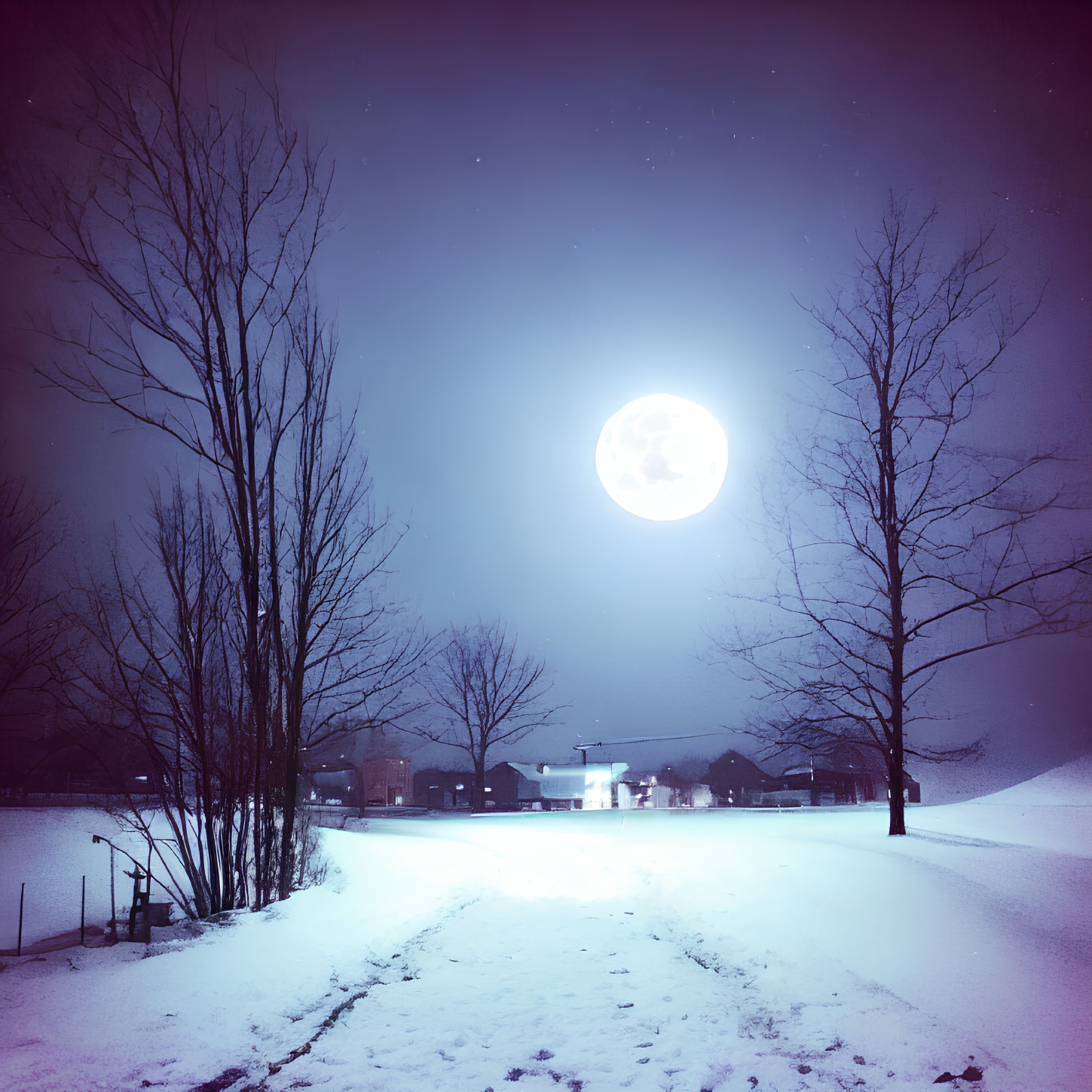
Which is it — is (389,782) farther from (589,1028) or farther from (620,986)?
(589,1028)

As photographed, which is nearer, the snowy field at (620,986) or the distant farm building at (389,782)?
A: the snowy field at (620,986)

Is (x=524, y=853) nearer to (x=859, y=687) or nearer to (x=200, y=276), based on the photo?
(x=859, y=687)

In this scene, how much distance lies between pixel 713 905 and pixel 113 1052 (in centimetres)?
382

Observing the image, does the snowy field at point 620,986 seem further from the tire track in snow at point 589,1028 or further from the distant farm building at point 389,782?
the distant farm building at point 389,782

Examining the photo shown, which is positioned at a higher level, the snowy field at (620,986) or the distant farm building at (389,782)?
the snowy field at (620,986)

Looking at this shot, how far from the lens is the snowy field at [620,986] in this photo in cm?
271

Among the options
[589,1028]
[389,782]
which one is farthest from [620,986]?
[389,782]

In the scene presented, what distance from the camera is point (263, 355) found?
5.86m

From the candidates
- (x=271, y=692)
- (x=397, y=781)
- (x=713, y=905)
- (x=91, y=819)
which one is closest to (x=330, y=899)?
(x=271, y=692)

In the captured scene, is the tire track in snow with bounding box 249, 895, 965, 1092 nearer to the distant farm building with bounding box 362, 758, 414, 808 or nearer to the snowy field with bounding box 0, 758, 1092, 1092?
the snowy field with bounding box 0, 758, 1092, 1092

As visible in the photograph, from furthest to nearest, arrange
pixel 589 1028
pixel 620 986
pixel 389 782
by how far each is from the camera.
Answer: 1. pixel 389 782
2. pixel 620 986
3. pixel 589 1028

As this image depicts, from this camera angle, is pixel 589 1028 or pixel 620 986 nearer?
pixel 589 1028

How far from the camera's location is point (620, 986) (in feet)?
12.2

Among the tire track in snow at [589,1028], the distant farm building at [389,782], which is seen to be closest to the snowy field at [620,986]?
the tire track in snow at [589,1028]
